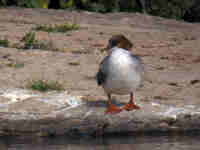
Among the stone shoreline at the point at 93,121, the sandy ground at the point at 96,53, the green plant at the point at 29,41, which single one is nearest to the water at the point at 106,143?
the stone shoreline at the point at 93,121

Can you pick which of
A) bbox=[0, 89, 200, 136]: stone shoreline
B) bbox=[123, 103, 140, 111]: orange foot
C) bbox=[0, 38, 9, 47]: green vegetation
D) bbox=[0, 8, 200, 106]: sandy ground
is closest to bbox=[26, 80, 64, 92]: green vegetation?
bbox=[0, 8, 200, 106]: sandy ground

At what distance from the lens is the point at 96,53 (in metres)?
11.8

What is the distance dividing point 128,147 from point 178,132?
94 cm

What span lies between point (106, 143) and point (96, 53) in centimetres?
464

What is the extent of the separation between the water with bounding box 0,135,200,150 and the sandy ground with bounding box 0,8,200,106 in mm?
1069

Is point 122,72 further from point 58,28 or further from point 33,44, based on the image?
point 58,28

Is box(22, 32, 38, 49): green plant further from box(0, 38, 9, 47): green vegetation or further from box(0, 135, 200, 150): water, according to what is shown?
box(0, 135, 200, 150): water

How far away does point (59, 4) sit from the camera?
685 inches

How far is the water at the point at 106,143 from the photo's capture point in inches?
279

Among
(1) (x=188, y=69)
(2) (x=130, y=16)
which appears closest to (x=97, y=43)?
(1) (x=188, y=69)

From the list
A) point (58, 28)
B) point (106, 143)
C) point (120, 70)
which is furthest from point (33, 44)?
point (106, 143)

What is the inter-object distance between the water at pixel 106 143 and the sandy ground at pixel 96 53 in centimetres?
107

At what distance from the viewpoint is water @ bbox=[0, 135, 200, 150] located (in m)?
7.09

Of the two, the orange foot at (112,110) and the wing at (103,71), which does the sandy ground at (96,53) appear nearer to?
the orange foot at (112,110)
